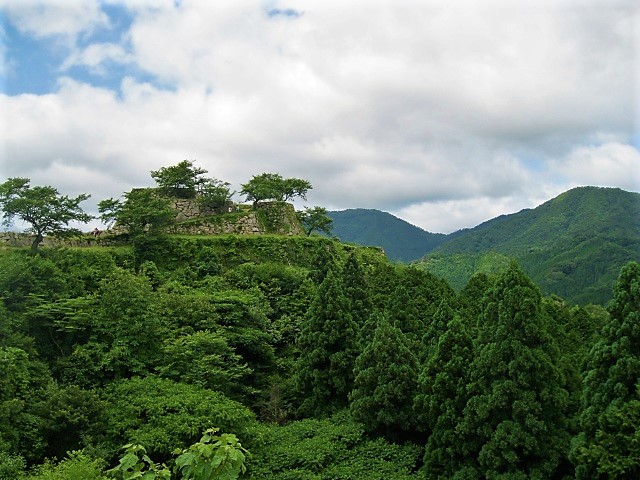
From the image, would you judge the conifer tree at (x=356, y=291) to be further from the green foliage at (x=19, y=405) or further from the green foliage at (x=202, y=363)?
the green foliage at (x=19, y=405)

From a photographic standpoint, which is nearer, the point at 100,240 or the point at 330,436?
the point at 330,436

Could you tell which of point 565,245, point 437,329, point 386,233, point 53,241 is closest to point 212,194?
point 53,241

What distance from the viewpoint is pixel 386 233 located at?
13000 cm

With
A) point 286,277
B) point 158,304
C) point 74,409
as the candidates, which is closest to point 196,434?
point 74,409

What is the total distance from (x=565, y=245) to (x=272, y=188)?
38823 millimetres

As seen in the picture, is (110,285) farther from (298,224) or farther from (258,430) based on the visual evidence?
(298,224)

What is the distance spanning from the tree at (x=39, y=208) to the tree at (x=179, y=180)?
852cm

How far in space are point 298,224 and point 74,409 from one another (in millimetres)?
23115

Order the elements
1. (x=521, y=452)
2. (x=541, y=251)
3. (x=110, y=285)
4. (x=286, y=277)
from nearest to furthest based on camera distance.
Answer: (x=521, y=452) < (x=110, y=285) < (x=286, y=277) < (x=541, y=251)

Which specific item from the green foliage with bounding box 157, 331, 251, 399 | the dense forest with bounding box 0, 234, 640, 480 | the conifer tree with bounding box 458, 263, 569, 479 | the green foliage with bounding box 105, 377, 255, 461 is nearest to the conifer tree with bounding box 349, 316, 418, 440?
the dense forest with bounding box 0, 234, 640, 480

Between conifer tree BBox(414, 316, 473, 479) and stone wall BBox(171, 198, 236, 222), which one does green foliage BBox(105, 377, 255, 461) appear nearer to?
conifer tree BBox(414, 316, 473, 479)

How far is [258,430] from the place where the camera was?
44.4ft

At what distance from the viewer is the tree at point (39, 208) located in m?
21.9

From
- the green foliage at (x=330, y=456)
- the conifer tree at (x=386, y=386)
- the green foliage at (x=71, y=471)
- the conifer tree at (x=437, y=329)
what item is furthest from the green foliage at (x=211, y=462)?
the conifer tree at (x=437, y=329)
